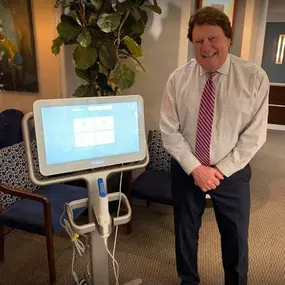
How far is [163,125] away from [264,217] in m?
1.69

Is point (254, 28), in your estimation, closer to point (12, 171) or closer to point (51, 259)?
point (12, 171)

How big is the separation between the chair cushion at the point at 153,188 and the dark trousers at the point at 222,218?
542 millimetres

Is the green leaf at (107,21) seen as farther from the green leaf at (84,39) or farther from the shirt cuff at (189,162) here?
the shirt cuff at (189,162)

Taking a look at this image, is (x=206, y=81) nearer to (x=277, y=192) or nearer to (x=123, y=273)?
(x=123, y=273)

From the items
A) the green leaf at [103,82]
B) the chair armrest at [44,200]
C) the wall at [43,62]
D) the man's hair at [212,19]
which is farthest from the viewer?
the wall at [43,62]

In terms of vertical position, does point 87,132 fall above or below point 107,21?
below

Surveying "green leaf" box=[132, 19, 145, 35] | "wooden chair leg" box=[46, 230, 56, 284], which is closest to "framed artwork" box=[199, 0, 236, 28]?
"green leaf" box=[132, 19, 145, 35]

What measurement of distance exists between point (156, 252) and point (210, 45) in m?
1.53

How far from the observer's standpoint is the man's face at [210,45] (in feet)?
4.70

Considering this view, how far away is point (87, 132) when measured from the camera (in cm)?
127

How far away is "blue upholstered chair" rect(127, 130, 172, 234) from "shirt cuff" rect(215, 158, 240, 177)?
2.75ft

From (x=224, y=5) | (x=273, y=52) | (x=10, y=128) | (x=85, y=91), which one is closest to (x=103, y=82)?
(x=85, y=91)

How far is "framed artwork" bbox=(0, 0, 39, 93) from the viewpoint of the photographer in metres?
2.85

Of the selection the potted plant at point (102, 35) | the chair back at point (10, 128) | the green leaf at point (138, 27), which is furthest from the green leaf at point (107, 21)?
the chair back at point (10, 128)
